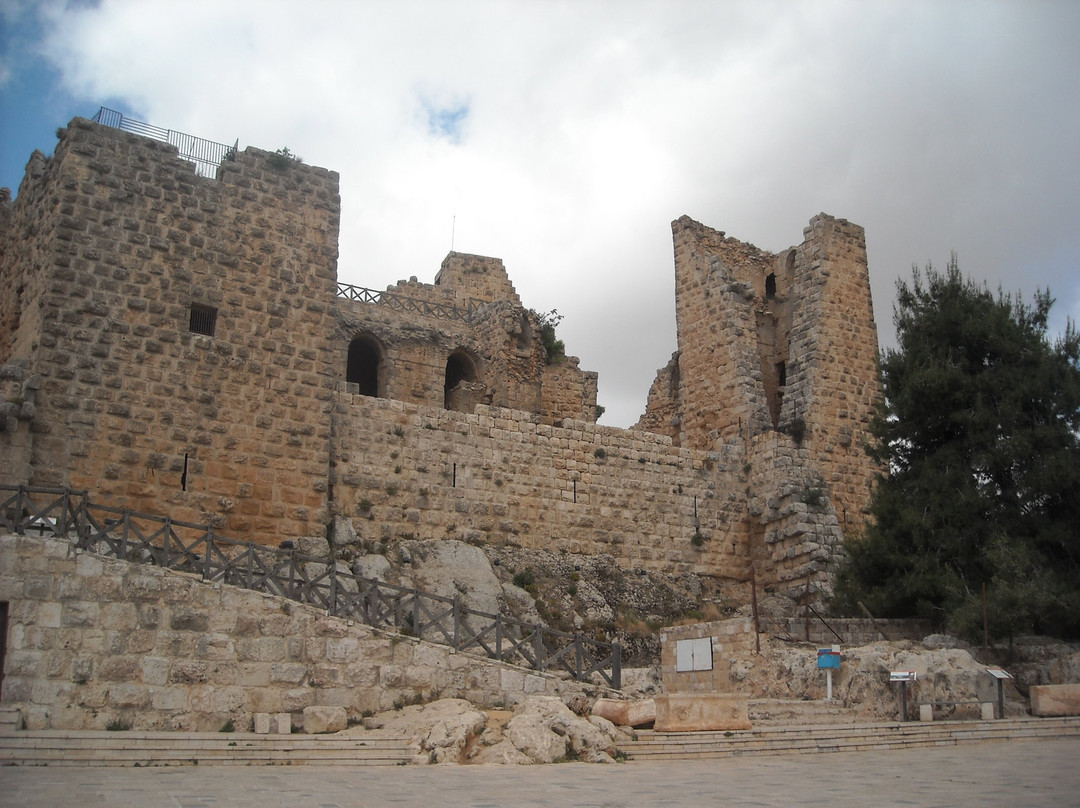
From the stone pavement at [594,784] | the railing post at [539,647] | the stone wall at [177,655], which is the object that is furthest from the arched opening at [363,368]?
the stone pavement at [594,784]

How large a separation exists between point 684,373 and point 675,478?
3.25 m

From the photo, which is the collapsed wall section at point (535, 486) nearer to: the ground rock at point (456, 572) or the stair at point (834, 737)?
the ground rock at point (456, 572)

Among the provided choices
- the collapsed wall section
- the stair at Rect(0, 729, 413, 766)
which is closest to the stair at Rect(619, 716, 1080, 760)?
the stair at Rect(0, 729, 413, 766)

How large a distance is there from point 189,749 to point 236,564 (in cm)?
322

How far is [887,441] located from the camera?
18938mm

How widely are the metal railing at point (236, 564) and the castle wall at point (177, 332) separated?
2.87 feet

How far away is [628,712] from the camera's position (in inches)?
447

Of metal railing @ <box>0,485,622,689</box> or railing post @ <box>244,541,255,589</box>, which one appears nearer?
metal railing @ <box>0,485,622,689</box>

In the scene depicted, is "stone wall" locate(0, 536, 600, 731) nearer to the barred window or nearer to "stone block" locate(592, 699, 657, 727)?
"stone block" locate(592, 699, 657, 727)

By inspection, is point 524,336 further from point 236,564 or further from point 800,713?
point 800,713

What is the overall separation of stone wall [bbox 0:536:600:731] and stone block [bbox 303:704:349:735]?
148 mm

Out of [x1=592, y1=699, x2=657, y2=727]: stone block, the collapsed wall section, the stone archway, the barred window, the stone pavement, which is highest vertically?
the stone archway

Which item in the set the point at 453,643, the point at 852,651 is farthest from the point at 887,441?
the point at 453,643

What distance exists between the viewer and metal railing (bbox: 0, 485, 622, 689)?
11.3m
